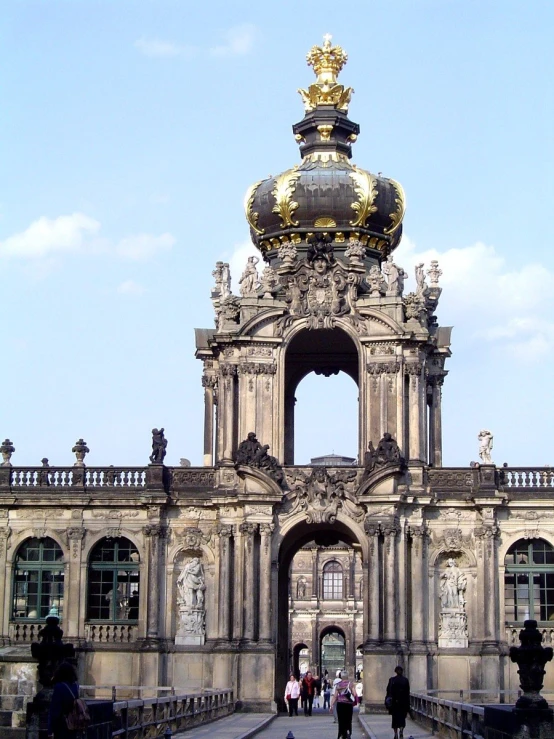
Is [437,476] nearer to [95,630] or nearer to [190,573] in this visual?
[190,573]

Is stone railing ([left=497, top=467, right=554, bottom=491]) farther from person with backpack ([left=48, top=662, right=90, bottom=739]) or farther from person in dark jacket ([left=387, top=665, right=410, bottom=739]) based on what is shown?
person with backpack ([left=48, top=662, right=90, bottom=739])

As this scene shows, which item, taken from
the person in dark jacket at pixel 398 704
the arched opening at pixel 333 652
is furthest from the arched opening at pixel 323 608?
the person in dark jacket at pixel 398 704

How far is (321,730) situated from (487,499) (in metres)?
11.8

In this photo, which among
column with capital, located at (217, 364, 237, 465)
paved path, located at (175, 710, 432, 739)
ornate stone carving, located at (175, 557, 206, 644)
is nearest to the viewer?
paved path, located at (175, 710, 432, 739)

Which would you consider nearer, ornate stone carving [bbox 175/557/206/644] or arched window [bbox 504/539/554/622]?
arched window [bbox 504/539/554/622]

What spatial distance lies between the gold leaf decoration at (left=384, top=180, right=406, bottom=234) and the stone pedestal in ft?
47.1

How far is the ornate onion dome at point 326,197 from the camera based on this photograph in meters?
55.4

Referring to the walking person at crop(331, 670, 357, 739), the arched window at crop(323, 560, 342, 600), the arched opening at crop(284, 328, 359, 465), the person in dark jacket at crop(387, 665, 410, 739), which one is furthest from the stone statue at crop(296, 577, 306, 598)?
the person in dark jacket at crop(387, 665, 410, 739)

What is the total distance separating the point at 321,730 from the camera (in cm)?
4091

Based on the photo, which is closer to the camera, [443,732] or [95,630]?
[443,732]

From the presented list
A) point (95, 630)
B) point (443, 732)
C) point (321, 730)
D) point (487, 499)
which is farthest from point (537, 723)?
point (95, 630)

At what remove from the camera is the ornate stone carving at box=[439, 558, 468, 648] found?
1970 inches

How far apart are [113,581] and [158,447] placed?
473 centimetres

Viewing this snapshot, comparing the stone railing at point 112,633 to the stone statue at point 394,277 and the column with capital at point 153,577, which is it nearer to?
the column with capital at point 153,577
